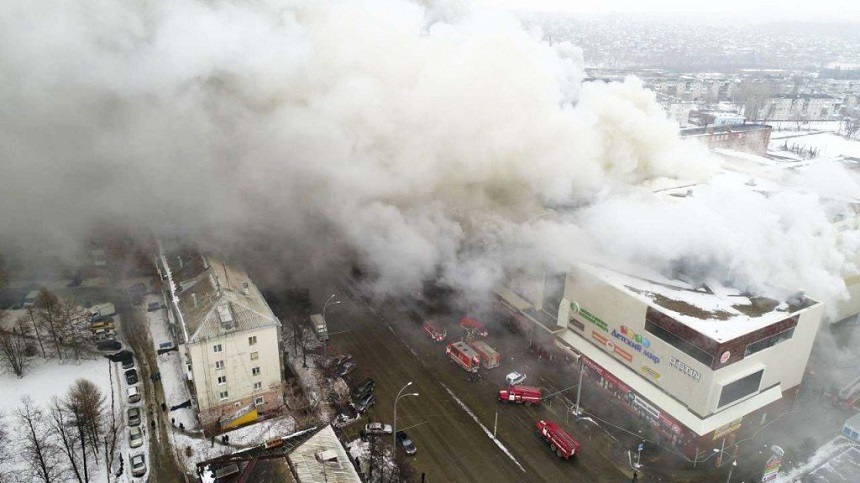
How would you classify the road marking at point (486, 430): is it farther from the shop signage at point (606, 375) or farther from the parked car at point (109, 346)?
the parked car at point (109, 346)

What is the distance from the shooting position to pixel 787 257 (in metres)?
18.9

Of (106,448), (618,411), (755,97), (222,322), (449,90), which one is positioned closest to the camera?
(106,448)

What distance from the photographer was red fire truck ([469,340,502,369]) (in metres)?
20.1

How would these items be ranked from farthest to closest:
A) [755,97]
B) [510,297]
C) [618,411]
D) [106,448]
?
[755,97] < [510,297] < [618,411] < [106,448]

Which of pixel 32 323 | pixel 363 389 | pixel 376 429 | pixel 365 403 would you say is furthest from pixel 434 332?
pixel 32 323

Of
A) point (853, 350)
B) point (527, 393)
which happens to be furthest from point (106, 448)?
point (853, 350)

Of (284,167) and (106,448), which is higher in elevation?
(284,167)

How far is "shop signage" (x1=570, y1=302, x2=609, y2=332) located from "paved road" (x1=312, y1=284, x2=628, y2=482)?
3205mm

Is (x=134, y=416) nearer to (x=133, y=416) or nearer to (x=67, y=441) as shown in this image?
(x=133, y=416)

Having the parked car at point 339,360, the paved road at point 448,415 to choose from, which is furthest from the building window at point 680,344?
the parked car at point 339,360

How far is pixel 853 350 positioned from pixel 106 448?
26103 mm

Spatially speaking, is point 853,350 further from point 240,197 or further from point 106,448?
point 106,448

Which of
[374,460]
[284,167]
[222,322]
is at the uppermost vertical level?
[284,167]

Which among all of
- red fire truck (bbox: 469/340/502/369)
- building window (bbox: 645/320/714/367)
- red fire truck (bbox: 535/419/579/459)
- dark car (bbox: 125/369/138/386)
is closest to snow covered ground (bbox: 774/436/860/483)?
building window (bbox: 645/320/714/367)
